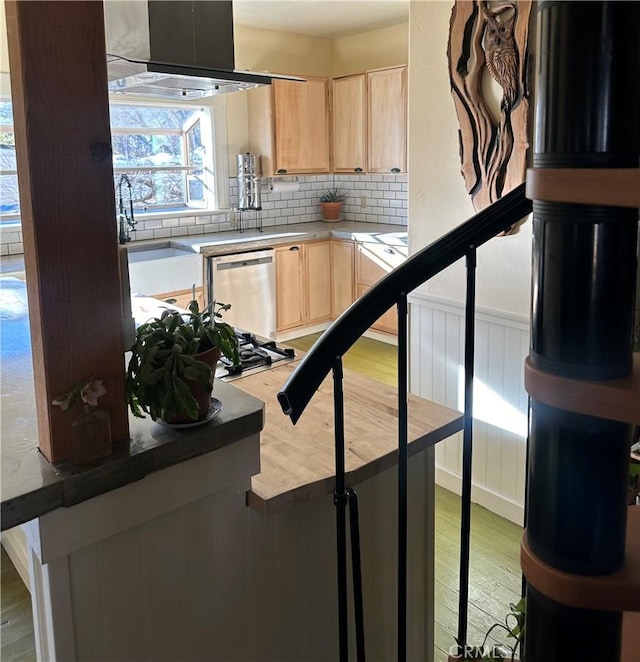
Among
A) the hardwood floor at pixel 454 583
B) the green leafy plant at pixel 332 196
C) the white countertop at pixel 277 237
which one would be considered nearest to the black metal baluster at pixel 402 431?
the hardwood floor at pixel 454 583

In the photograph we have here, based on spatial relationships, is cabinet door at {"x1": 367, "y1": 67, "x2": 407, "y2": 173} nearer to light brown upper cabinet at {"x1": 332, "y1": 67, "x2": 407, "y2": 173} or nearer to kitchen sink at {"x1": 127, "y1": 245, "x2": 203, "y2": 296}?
light brown upper cabinet at {"x1": 332, "y1": 67, "x2": 407, "y2": 173}

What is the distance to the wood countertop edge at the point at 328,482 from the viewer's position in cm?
154

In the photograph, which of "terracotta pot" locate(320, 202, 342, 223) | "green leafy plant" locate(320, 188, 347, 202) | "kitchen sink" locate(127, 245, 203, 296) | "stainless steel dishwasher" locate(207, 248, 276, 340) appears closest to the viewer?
"kitchen sink" locate(127, 245, 203, 296)

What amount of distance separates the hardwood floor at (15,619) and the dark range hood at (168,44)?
2.02 m

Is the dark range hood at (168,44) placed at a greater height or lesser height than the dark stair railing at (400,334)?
greater

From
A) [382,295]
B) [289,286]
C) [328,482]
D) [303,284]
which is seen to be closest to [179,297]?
[289,286]

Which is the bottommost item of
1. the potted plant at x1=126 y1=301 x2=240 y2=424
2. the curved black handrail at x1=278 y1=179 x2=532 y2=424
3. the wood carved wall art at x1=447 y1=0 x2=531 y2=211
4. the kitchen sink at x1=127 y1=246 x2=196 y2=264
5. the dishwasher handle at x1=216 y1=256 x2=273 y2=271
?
the dishwasher handle at x1=216 y1=256 x2=273 y2=271

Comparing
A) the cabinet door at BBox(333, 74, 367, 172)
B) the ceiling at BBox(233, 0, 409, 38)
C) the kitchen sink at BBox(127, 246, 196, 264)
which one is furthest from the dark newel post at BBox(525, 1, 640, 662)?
the cabinet door at BBox(333, 74, 367, 172)

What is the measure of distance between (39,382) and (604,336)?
0.91m

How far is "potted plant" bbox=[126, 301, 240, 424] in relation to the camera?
1307mm

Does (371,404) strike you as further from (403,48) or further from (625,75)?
(403,48)

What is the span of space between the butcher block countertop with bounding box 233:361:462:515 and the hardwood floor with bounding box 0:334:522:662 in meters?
0.95

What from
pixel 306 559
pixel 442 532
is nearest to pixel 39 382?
pixel 306 559

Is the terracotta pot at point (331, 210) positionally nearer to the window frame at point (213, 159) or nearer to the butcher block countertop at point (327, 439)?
the window frame at point (213, 159)
